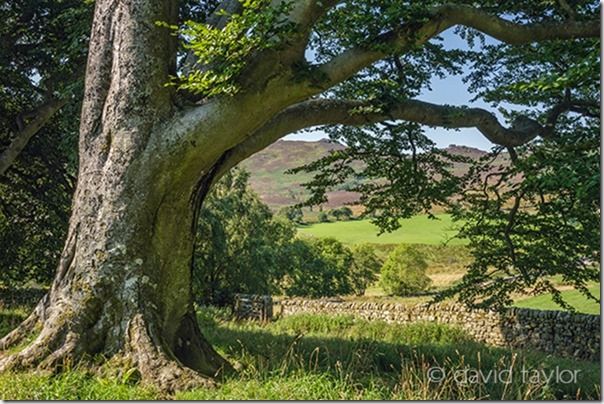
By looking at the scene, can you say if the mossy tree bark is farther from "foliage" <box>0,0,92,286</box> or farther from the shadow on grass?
"foliage" <box>0,0,92,286</box>

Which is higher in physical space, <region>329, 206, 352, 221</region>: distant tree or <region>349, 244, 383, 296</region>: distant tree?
<region>329, 206, 352, 221</region>: distant tree

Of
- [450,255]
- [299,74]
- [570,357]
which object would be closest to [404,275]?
[450,255]

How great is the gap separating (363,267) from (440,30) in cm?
3718

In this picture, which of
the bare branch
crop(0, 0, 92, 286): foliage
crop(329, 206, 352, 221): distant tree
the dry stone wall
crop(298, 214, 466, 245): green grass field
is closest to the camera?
crop(0, 0, 92, 286): foliage

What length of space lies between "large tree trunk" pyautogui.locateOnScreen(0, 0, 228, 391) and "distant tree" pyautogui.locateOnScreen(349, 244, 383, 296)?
36.2 meters

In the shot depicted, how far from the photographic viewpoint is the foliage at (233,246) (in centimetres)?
2595

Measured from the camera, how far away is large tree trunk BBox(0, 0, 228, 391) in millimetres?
5750

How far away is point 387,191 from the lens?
450 inches

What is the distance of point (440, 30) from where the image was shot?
699 centimetres

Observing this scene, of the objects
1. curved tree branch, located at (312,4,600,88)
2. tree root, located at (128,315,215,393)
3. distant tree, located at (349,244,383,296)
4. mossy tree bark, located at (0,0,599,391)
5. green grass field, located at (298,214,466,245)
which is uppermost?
curved tree branch, located at (312,4,600,88)

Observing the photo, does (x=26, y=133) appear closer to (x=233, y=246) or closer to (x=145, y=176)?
(x=145, y=176)

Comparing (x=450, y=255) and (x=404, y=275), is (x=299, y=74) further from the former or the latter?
(x=450, y=255)

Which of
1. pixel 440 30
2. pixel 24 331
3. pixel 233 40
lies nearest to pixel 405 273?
pixel 440 30

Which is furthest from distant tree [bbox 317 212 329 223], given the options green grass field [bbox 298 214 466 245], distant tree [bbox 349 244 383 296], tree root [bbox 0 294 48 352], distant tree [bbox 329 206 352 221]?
tree root [bbox 0 294 48 352]
